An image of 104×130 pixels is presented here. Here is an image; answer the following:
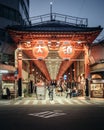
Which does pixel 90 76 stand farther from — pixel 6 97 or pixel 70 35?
pixel 6 97

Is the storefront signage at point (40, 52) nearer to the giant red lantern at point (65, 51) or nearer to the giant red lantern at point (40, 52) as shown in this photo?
the giant red lantern at point (40, 52)

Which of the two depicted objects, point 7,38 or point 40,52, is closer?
point 40,52

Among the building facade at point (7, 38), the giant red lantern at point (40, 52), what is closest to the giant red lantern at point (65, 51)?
the giant red lantern at point (40, 52)

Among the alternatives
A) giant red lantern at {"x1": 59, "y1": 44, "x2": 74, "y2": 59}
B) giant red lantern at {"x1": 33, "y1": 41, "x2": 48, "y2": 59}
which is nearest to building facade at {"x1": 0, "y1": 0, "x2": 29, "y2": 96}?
giant red lantern at {"x1": 33, "y1": 41, "x2": 48, "y2": 59}

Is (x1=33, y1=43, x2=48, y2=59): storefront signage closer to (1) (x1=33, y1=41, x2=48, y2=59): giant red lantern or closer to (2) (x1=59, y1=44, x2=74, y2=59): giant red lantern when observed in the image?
(1) (x1=33, y1=41, x2=48, y2=59): giant red lantern

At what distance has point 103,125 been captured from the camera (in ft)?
53.1

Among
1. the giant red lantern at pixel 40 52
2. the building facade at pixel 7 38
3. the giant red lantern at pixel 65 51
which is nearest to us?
the giant red lantern at pixel 40 52

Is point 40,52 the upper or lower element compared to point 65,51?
lower

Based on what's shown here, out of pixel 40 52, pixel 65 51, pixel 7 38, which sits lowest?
pixel 40 52

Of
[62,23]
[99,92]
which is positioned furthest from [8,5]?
[99,92]

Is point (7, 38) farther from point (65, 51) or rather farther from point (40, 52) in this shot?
point (65, 51)

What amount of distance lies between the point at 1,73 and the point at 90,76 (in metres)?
13.2

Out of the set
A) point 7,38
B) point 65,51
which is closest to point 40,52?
point 65,51

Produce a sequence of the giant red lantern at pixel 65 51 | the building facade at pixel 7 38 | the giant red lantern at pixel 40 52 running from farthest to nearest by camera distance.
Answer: the building facade at pixel 7 38
the giant red lantern at pixel 65 51
the giant red lantern at pixel 40 52
